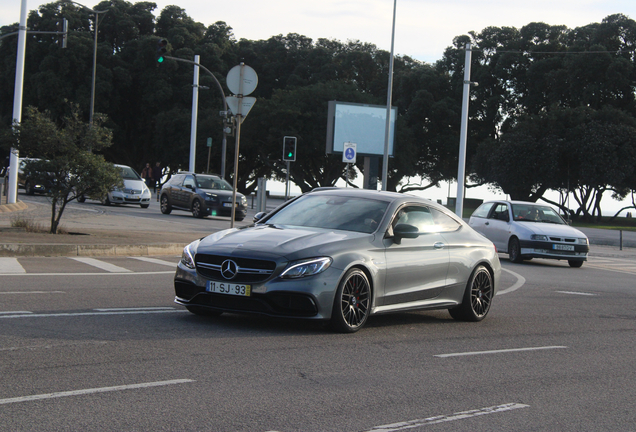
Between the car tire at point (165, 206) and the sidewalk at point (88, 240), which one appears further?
the car tire at point (165, 206)

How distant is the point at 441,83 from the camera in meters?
66.0

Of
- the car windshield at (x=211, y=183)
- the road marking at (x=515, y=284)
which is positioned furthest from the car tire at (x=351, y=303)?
the car windshield at (x=211, y=183)

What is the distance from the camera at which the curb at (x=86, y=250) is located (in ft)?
47.2

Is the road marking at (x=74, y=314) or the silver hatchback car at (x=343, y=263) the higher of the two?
the silver hatchback car at (x=343, y=263)

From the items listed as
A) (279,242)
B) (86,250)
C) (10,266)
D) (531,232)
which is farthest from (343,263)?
(531,232)

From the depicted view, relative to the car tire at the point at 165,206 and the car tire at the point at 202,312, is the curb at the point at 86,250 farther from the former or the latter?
the car tire at the point at 165,206

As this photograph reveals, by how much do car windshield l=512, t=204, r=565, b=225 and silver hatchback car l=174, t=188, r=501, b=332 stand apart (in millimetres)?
11250

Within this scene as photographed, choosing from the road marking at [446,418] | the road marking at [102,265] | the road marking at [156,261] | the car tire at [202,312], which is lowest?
the road marking at [156,261]

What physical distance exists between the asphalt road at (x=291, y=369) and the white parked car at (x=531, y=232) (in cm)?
910

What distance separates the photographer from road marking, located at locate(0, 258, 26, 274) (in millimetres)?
12008

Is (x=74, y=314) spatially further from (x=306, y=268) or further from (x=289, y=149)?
(x=289, y=149)

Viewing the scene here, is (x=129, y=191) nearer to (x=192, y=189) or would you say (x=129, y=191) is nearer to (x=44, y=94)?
(x=192, y=189)

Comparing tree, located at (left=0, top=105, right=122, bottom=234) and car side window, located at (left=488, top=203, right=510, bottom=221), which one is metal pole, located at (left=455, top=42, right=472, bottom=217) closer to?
car side window, located at (left=488, top=203, right=510, bottom=221)

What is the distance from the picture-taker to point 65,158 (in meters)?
16.7
